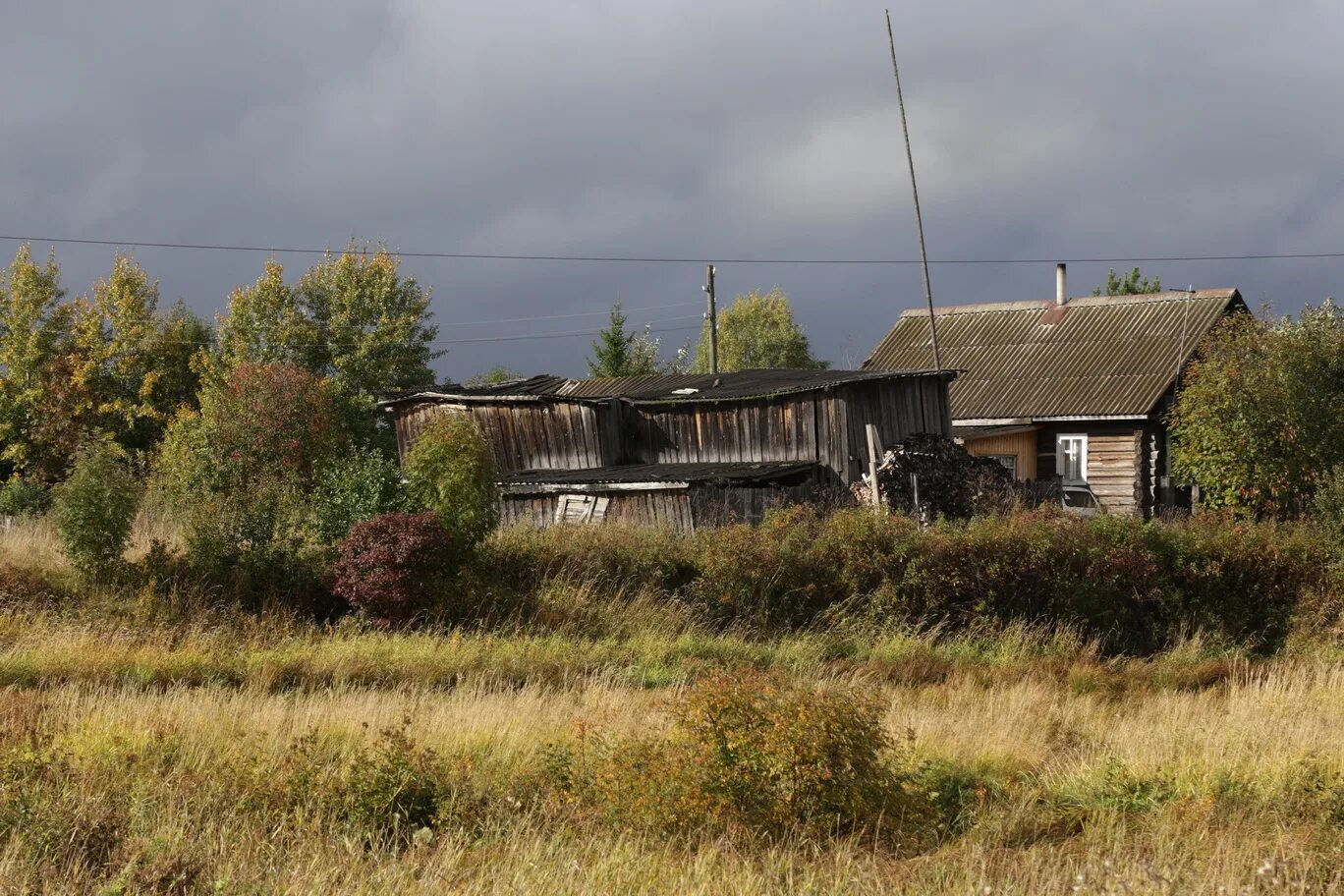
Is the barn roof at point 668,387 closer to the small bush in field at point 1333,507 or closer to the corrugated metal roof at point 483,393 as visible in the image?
the corrugated metal roof at point 483,393

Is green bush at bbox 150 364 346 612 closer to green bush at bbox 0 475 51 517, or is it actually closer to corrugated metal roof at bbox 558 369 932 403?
green bush at bbox 0 475 51 517

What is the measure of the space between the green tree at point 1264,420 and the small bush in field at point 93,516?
22.3 meters

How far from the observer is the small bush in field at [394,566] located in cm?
1819

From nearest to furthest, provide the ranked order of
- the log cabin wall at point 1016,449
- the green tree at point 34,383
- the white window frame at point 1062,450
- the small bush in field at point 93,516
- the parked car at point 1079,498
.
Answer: the small bush in field at point 93,516
the parked car at point 1079,498
the white window frame at point 1062,450
the log cabin wall at point 1016,449
the green tree at point 34,383


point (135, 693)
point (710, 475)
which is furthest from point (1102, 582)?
point (135, 693)

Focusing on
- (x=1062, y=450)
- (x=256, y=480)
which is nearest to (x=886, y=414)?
(x=1062, y=450)

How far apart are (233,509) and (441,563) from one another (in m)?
3.52

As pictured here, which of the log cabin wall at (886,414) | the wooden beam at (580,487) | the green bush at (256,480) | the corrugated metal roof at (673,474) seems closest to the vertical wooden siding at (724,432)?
the corrugated metal roof at (673,474)

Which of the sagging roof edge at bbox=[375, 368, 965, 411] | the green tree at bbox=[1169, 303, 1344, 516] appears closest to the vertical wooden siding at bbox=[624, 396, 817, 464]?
the sagging roof edge at bbox=[375, 368, 965, 411]

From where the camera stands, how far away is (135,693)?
1292cm

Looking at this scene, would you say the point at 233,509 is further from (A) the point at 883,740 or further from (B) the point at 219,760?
(A) the point at 883,740

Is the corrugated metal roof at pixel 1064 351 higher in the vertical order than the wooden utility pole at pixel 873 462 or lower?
higher

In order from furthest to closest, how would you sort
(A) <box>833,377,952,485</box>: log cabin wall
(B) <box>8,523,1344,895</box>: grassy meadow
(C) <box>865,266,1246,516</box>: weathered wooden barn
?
(C) <box>865,266,1246,516</box>: weathered wooden barn → (A) <box>833,377,952,485</box>: log cabin wall → (B) <box>8,523,1344,895</box>: grassy meadow

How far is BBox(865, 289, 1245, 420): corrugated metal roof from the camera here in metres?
35.8
